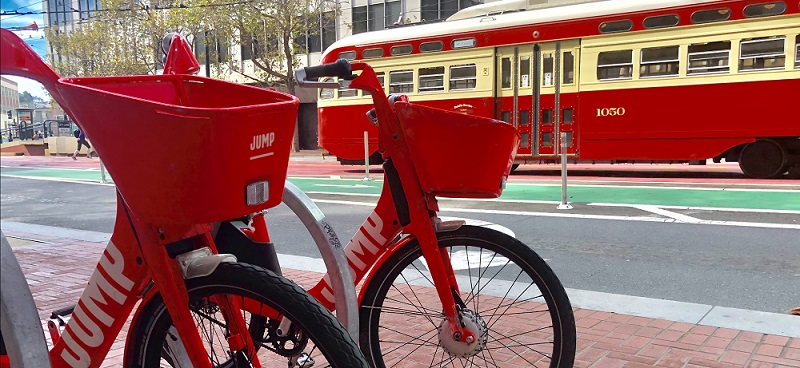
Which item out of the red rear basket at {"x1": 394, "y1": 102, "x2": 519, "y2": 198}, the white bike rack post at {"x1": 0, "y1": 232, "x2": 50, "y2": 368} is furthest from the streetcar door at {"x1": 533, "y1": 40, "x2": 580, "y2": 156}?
the white bike rack post at {"x1": 0, "y1": 232, "x2": 50, "y2": 368}

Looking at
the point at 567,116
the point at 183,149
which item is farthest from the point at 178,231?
the point at 567,116

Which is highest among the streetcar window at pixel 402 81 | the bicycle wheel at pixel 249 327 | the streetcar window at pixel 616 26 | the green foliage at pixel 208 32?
the green foliage at pixel 208 32

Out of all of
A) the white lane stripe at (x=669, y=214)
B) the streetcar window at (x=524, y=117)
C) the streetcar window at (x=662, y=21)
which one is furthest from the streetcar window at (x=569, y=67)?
the white lane stripe at (x=669, y=214)

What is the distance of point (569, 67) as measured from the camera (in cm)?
1482

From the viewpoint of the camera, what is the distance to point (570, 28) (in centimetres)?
1462

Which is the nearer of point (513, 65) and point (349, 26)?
point (513, 65)

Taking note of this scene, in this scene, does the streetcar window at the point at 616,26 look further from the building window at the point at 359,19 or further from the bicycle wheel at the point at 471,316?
the building window at the point at 359,19

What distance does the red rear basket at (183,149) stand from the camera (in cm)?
166

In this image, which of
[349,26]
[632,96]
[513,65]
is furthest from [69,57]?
[632,96]

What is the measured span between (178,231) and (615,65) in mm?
13760

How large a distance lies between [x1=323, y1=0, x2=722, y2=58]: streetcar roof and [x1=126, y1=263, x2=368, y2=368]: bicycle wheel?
1328cm

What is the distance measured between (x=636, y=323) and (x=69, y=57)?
48.4 meters

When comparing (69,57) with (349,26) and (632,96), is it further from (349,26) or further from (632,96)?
(632,96)

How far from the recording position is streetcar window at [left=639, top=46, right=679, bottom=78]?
536 inches
